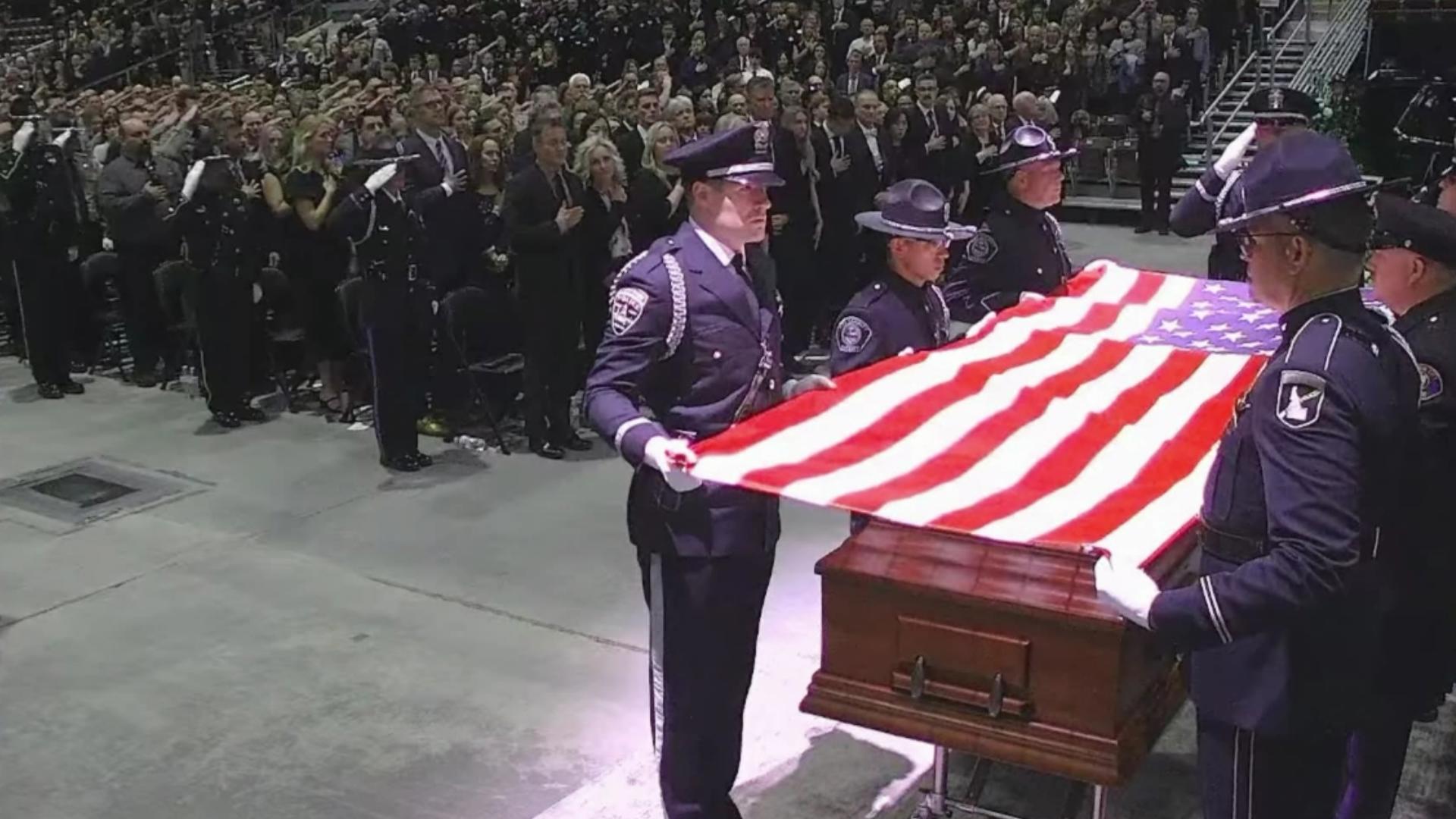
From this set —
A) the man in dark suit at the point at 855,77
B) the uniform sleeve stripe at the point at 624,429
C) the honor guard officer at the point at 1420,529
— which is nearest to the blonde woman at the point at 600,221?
the uniform sleeve stripe at the point at 624,429

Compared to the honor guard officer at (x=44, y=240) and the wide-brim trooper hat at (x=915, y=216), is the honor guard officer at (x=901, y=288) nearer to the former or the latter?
the wide-brim trooper hat at (x=915, y=216)

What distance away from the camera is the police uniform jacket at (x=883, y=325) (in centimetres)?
330

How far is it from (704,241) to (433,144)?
14.9 feet

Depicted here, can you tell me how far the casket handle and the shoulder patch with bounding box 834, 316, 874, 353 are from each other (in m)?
1.08

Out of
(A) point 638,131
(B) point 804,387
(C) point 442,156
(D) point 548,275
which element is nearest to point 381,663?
(B) point 804,387

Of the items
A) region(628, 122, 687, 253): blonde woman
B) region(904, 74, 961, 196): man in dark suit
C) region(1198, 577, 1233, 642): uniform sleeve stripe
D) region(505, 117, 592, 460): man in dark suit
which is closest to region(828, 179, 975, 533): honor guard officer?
region(1198, 577, 1233, 642): uniform sleeve stripe

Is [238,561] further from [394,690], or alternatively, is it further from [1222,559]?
[1222,559]

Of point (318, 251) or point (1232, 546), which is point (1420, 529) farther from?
point (318, 251)

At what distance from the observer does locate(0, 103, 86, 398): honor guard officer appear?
710 cm

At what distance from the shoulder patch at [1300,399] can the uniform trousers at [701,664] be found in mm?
1138

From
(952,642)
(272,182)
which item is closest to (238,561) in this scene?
(272,182)

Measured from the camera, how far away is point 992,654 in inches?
95.7

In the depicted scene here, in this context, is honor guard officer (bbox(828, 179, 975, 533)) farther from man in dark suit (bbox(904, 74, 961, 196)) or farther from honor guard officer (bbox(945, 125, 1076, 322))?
man in dark suit (bbox(904, 74, 961, 196))

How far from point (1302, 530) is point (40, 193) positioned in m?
7.00
